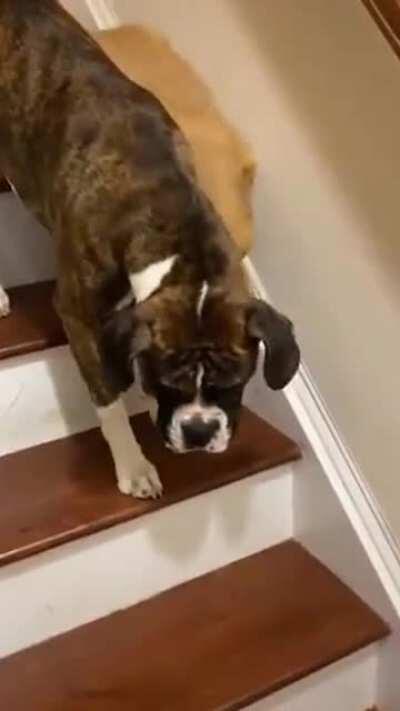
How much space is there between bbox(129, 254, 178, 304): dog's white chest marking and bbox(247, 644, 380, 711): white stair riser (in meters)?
0.71

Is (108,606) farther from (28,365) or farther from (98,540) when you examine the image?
(28,365)

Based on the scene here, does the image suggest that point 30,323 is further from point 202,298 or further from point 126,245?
point 202,298

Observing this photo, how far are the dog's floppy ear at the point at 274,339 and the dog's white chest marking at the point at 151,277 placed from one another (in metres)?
0.15

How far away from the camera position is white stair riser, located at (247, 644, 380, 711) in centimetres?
193

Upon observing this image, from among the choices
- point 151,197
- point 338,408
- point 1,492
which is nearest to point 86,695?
point 1,492

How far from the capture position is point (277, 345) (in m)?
1.73

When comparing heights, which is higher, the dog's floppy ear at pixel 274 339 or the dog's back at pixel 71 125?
the dog's back at pixel 71 125

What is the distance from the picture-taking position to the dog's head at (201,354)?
171cm

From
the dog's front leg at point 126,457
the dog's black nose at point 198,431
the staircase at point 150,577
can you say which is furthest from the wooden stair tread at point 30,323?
the dog's black nose at point 198,431

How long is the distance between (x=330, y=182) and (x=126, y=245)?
368 millimetres

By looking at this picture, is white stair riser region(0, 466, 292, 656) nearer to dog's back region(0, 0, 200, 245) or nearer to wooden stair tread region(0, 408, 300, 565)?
wooden stair tread region(0, 408, 300, 565)

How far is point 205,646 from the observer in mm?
1896

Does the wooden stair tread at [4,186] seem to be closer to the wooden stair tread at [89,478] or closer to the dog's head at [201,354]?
the wooden stair tread at [89,478]

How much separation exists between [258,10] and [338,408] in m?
0.72
